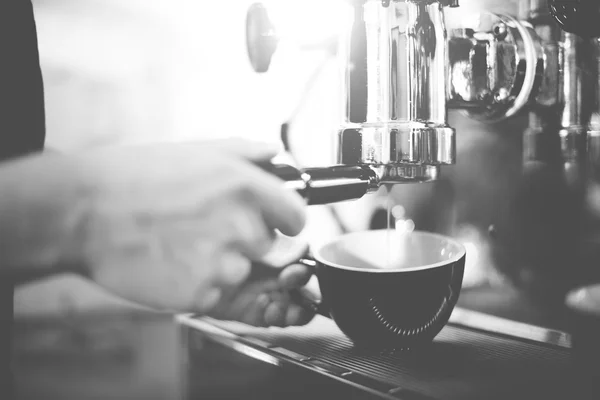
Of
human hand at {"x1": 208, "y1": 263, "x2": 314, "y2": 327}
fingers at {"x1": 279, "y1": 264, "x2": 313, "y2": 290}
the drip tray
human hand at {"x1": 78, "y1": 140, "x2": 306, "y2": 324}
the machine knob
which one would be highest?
the machine knob

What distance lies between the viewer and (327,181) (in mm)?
454

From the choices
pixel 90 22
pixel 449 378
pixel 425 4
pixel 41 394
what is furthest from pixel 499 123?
pixel 41 394

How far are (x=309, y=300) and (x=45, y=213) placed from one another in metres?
0.24

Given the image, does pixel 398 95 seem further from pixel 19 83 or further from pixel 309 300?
pixel 19 83

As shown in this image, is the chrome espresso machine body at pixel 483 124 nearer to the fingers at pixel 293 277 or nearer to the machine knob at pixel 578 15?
the machine knob at pixel 578 15

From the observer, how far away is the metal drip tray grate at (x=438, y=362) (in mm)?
433

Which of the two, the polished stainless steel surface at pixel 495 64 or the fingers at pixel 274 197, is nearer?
the fingers at pixel 274 197

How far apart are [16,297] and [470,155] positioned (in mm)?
516

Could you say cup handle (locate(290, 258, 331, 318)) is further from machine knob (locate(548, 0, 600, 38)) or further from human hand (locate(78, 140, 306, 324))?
machine knob (locate(548, 0, 600, 38))

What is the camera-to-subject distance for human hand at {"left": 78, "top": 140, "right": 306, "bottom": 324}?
1.51 ft

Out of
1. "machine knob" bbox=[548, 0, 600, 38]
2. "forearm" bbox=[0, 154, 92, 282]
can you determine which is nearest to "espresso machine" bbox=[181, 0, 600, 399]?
"machine knob" bbox=[548, 0, 600, 38]

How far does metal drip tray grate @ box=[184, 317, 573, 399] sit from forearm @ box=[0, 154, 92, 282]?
0.20m

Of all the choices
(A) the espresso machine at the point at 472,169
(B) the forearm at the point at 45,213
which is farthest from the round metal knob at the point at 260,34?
(B) the forearm at the point at 45,213

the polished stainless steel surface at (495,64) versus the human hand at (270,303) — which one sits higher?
the polished stainless steel surface at (495,64)
